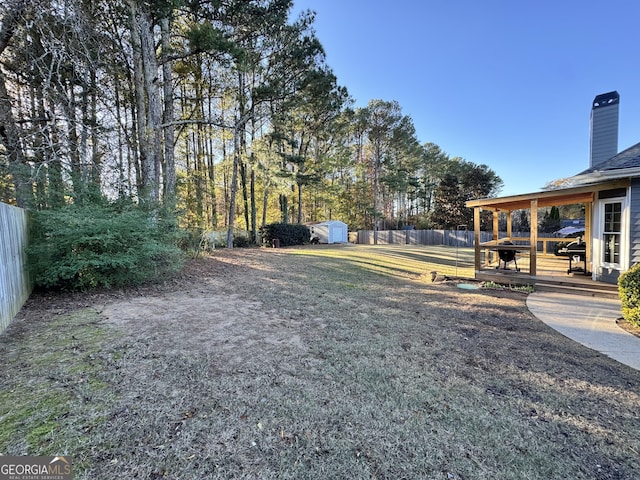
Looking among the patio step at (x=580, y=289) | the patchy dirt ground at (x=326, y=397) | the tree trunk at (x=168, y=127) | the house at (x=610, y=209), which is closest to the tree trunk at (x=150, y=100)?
Answer: the tree trunk at (x=168, y=127)

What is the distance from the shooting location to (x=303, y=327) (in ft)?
12.7

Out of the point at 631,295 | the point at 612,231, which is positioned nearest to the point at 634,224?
the point at 612,231

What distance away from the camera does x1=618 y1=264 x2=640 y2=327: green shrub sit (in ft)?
12.6

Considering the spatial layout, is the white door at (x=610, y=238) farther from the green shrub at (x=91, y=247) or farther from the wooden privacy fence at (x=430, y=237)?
the wooden privacy fence at (x=430, y=237)

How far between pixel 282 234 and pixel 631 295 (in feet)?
51.5

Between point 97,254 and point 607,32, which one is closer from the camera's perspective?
point 97,254

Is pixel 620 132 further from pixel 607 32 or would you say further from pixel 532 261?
pixel 532 261

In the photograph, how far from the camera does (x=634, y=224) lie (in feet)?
18.4

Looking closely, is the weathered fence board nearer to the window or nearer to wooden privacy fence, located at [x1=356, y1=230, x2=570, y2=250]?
wooden privacy fence, located at [x1=356, y1=230, x2=570, y2=250]

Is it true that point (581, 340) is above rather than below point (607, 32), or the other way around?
below

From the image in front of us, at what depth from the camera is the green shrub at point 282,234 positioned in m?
17.5

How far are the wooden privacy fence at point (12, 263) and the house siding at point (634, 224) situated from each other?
35.0 feet

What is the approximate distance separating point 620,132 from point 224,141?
19.7 m

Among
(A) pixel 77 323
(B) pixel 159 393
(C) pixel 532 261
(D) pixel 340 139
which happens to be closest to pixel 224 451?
(B) pixel 159 393
